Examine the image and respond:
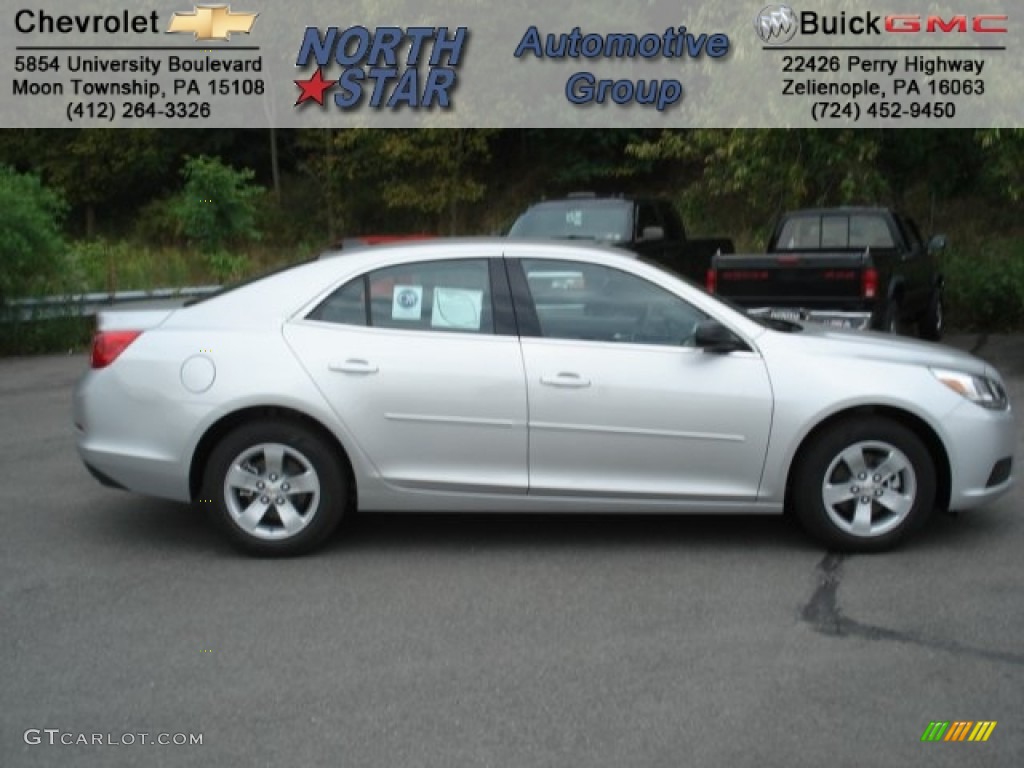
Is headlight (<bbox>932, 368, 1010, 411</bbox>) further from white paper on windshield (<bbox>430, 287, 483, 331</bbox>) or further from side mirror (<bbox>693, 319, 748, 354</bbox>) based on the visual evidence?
white paper on windshield (<bbox>430, 287, 483, 331</bbox>)

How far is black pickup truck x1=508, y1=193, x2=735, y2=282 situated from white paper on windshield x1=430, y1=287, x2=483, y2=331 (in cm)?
783

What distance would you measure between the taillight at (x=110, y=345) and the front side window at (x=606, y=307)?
6.68ft

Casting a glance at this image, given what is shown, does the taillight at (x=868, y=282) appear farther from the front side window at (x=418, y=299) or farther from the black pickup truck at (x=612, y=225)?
the front side window at (x=418, y=299)

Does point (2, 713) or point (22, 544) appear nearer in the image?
point (2, 713)

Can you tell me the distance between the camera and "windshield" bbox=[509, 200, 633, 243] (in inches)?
569

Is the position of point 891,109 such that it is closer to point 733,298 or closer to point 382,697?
point 733,298

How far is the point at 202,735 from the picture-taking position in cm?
418

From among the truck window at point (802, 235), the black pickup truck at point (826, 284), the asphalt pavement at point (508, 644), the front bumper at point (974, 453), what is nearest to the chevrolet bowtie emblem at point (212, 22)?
the truck window at point (802, 235)

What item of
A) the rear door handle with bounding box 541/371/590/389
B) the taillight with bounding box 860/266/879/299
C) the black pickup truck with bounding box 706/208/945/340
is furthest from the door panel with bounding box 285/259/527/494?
the taillight with bounding box 860/266/879/299

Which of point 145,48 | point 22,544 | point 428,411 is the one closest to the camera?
point 428,411

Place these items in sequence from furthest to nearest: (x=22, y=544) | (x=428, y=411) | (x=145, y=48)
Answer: (x=145, y=48), (x=22, y=544), (x=428, y=411)

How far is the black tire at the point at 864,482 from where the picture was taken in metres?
6.22

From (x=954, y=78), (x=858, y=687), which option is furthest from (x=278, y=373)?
(x=954, y=78)

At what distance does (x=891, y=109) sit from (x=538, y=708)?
46.7 feet
